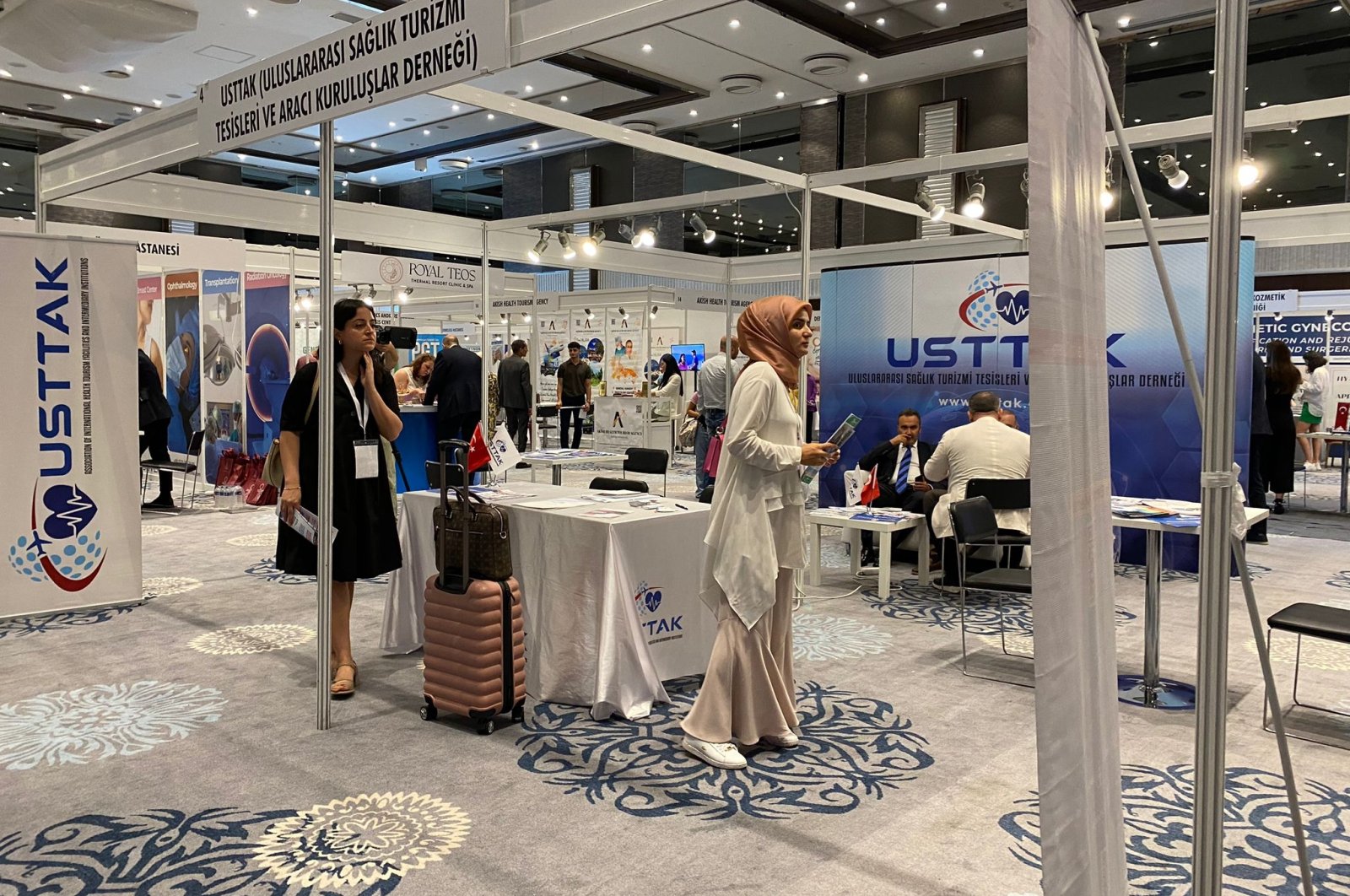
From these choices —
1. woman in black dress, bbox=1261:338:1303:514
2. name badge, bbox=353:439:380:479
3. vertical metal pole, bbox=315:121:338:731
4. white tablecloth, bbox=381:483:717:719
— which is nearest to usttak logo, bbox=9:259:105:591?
name badge, bbox=353:439:380:479

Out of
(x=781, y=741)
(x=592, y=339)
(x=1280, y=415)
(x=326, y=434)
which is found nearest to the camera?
(x=781, y=741)

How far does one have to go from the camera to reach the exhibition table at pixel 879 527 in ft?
20.1

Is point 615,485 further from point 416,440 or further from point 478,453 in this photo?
point 416,440

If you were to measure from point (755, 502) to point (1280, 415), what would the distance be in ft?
27.5

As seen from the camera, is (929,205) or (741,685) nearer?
(741,685)

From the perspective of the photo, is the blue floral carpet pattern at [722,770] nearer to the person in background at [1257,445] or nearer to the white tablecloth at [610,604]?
the white tablecloth at [610,604]

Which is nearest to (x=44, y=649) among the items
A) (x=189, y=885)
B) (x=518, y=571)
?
(x=518, y=571)

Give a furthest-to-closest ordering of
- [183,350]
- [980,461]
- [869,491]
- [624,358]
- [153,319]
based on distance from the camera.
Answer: [624,358]
[153,319]
[183,350]
[869,491]
[980,461]

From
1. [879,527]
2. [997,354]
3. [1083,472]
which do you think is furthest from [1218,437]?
[997,354]

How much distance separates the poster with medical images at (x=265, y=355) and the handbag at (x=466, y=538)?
6936mm


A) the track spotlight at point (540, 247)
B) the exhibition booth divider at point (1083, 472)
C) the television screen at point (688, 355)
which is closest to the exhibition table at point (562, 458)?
the track spotlight at point (540, 247)

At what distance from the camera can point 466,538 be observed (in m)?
3.77

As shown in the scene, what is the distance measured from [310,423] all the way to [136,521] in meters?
2.32

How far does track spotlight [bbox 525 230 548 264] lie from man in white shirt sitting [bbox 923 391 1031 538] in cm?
543
